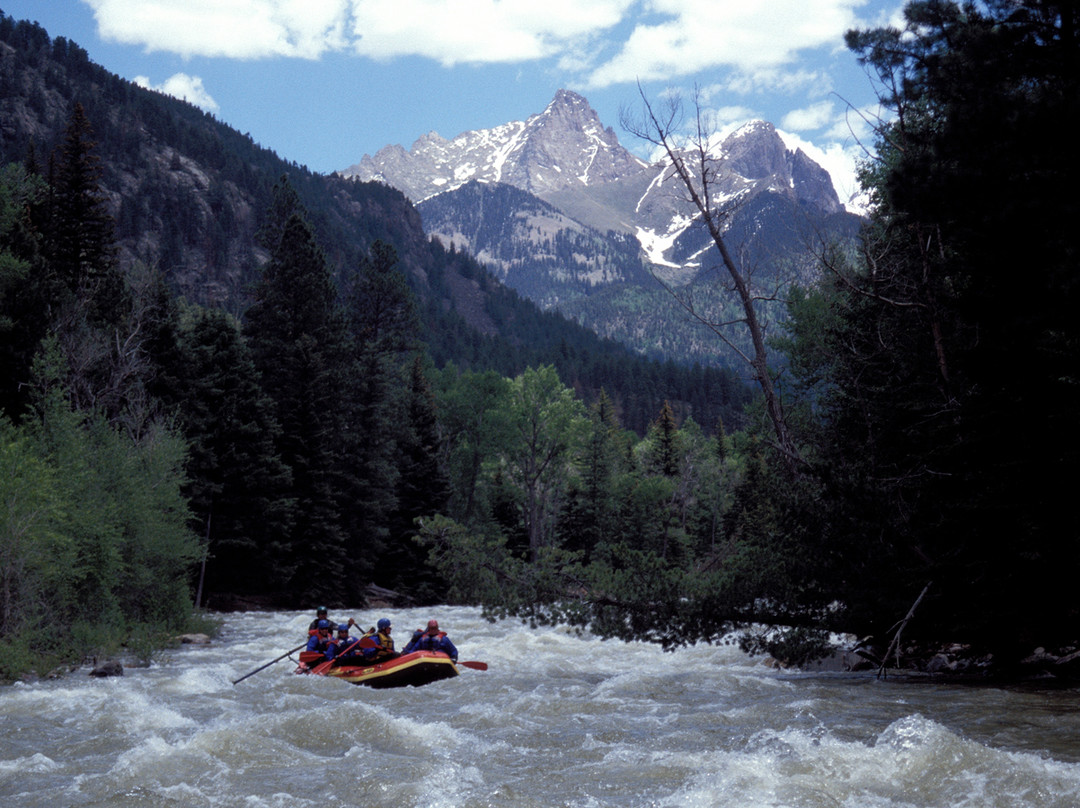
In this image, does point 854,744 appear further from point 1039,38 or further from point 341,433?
point 341,433

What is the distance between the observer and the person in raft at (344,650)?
17.8 meters

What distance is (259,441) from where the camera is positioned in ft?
114

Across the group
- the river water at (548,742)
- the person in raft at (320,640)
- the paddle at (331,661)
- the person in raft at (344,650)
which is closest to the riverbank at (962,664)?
the river water at (548,742)

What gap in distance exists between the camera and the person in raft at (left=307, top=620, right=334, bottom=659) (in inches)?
772

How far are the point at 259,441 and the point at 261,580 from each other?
6.11m

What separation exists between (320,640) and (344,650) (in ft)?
5.69

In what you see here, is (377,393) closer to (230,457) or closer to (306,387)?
(306,387)

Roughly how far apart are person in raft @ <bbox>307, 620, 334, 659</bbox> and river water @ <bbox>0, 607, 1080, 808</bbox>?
202cm

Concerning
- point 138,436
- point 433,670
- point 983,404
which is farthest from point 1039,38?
point 138,436

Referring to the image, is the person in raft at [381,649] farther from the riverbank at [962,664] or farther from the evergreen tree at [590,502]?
the evergreen tree at [590,502]

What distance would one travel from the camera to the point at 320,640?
19.9m

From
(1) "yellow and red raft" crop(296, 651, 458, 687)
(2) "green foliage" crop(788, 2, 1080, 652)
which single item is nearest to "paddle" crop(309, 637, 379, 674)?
(1) "yellow and red raft" crop(296, 651, 458, 687)

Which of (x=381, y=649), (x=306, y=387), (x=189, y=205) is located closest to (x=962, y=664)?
(x=381, y=649)

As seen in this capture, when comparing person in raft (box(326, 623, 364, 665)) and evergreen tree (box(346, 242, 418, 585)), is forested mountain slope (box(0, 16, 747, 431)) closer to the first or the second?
evergreen tree (box(346, 242, 418, 585))
